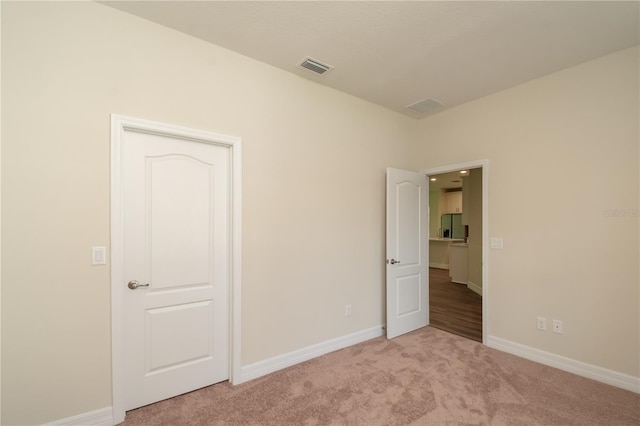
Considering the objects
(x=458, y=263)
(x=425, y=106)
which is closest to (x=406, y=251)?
(x=425, y=106)

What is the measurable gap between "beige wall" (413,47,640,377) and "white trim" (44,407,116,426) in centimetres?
364

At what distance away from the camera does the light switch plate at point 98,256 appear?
76.2 inches

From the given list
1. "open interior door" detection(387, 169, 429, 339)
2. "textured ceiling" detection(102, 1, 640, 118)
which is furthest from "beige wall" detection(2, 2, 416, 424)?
"open interior door" detection(387, 169, 429, 339)

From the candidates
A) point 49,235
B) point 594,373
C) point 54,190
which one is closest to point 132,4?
point 54,190

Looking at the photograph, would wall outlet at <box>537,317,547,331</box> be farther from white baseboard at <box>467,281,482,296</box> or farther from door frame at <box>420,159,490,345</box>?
white baseboard at <box>467,281,482,296</box>

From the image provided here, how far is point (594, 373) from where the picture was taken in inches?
99.5

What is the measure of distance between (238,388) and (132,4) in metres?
3.04

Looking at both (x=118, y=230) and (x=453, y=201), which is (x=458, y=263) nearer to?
(x=453, y=201)

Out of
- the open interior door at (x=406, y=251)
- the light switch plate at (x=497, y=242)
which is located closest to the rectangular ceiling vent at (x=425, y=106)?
the open interior door at (x=406, y=251)

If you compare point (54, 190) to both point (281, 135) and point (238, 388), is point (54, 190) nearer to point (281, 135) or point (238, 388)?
point (281, 135)

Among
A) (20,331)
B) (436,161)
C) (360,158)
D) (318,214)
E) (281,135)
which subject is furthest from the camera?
(436,161)

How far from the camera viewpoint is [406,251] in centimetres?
366

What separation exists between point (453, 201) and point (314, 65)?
8.54 metres

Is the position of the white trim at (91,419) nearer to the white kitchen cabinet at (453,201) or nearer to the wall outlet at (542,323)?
the wall outlet at (542,323)
